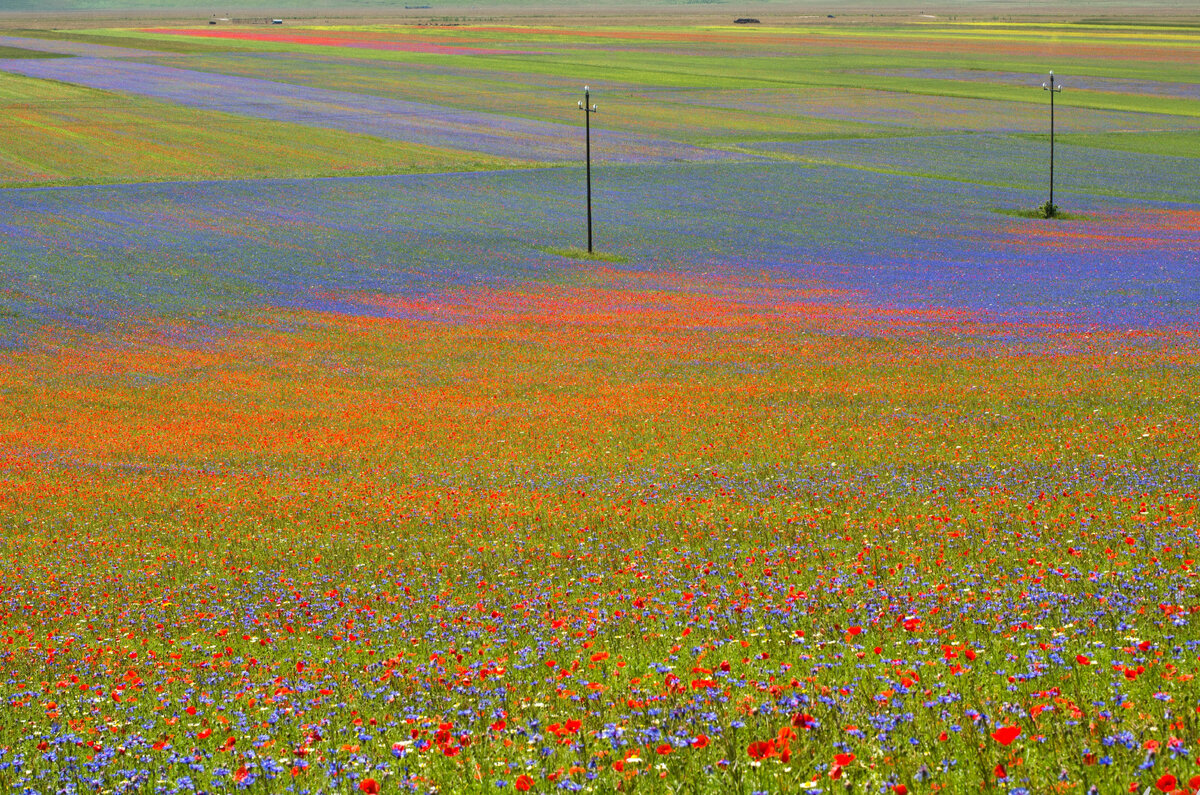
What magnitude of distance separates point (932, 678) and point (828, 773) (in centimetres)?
217

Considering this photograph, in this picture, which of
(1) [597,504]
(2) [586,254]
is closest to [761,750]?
(1) [597,504]

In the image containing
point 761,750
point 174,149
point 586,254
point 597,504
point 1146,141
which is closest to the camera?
point 761,750

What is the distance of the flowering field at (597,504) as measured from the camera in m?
7.04

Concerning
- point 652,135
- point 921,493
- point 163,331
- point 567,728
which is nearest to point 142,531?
point 921,493

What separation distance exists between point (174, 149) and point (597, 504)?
229ft

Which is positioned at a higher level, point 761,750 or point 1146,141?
point 1146,141

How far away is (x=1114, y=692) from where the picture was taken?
281 inches

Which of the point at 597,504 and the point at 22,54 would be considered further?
the point at 22,54

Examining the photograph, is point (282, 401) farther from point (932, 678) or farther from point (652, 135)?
point (652, 135)

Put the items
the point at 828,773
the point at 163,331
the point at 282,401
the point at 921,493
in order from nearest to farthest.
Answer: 1. the point at 828,773
2. the point at 921,493
3. the point at 282,401
4. the point at 163,331

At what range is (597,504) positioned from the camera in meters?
17.5

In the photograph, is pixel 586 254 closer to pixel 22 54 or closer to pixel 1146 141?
pixel 1146 141

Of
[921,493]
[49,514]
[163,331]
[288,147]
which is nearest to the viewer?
[921,493]

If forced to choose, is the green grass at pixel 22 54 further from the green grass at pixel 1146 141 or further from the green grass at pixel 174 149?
the green grass at pixel 1146 141
